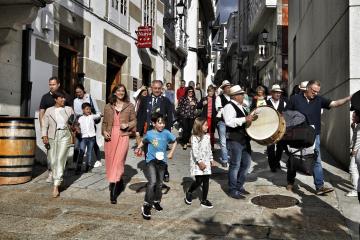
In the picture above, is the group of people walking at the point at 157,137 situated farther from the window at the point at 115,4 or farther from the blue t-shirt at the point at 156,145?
the window at the point at 115,4

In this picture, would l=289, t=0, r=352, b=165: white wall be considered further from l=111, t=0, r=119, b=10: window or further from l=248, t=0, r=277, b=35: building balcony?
l=248, t=0, r=277, b=35: building balcony

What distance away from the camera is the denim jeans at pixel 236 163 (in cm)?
627

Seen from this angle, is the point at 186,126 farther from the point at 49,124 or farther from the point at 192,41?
the point at 192,41

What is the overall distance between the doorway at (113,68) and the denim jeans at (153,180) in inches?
314

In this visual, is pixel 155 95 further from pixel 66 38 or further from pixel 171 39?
pixel 171 39

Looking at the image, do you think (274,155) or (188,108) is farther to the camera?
(188,108)

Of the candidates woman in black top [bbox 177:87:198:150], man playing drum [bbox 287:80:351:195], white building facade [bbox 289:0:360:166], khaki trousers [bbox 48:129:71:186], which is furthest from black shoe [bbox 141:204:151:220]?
woman in black top [bbox 177:87:198:150]

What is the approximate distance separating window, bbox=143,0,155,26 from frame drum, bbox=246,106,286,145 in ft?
36.5

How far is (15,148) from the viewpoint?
6859mm

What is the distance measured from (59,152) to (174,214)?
213 centimetres

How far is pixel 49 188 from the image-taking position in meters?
6.90

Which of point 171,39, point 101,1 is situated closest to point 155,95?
point 101,1

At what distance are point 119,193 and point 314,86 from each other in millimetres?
3424

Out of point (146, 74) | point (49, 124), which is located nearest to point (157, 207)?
point (49, 124)
